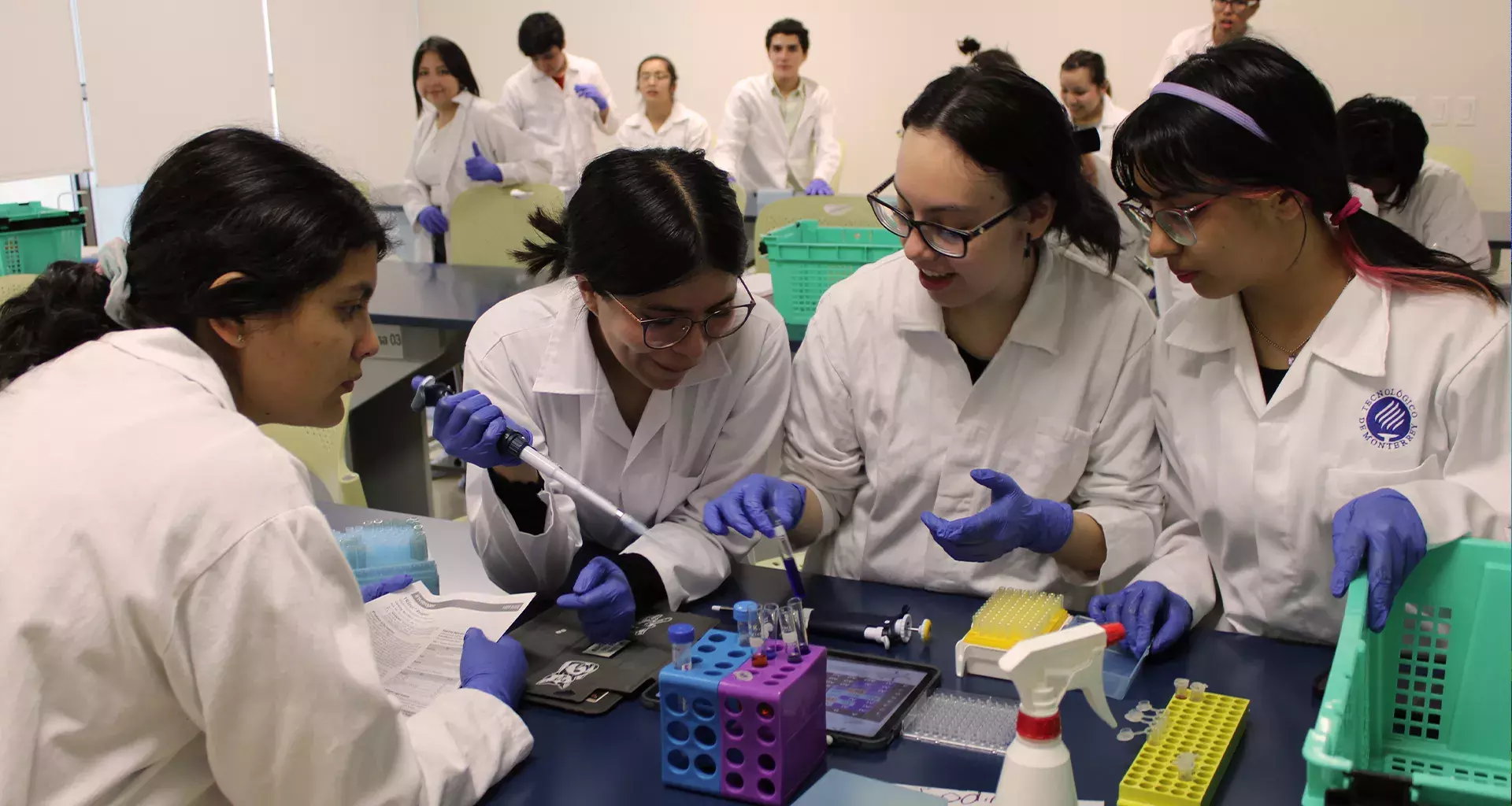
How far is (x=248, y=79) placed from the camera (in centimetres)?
698

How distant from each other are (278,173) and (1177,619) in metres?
1.16

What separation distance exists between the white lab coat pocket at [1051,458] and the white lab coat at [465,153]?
4530mm

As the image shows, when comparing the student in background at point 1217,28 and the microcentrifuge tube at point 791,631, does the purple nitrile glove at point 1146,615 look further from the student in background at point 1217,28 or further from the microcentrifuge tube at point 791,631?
the student in background at point 1217,28

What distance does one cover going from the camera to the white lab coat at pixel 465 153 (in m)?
5.94

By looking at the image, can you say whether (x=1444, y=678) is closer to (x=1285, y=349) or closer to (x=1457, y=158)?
(x=1285, y=349)

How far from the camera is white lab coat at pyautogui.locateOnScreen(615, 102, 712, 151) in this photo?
7.08m

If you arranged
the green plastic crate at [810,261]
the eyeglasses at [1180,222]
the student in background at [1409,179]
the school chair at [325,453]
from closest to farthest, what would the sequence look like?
the eyeglasses at [1180,222]
the school chair at [325,453]
the green plastic crate at [810,261]
the student in background at [1409,179]

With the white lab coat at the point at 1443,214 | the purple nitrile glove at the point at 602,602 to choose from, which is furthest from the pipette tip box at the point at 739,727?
the white lab coat at the point at 1443,214

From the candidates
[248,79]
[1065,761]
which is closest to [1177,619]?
[1065,761]

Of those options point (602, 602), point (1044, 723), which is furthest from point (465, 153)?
point (1044, 723)

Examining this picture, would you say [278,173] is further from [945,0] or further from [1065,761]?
[945,0]

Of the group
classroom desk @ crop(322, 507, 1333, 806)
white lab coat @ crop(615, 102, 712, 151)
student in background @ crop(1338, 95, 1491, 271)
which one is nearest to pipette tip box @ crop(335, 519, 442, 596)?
classroom desk @ crop(322, 507, 1333, 806)

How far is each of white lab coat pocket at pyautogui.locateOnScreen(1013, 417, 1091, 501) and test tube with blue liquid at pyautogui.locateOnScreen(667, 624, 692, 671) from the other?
740 millimetres

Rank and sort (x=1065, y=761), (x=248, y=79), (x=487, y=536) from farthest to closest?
(x=248, y=79), (x=487, y=536), (x=1065, y=761)
